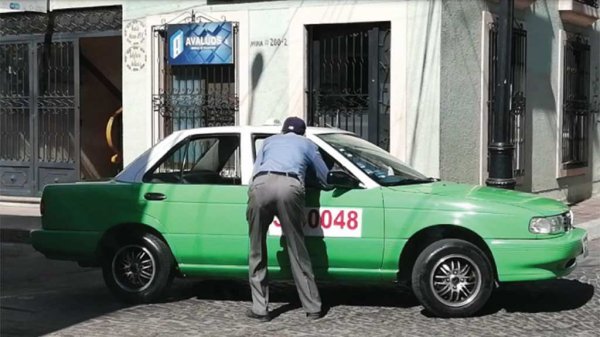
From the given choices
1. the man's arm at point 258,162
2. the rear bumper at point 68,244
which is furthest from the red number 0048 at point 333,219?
the rear bumper at point 68,244

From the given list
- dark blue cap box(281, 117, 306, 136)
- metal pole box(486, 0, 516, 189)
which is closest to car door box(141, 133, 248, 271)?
dark blue cap box(281, 117, 306, 136)

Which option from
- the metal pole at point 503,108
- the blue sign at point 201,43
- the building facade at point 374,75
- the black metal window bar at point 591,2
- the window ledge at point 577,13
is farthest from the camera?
the black metal window bar at point 591,2

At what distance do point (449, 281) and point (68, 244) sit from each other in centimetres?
357

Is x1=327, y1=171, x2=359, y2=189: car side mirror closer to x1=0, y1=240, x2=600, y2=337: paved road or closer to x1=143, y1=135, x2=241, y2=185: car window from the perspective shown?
x1=143, y1=135, x2=241, y2=185: car window

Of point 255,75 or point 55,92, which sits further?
point 55,92

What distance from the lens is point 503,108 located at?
9680mm

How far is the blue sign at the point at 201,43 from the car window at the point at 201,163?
5456 mm

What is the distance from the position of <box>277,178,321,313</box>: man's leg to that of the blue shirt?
0.16m

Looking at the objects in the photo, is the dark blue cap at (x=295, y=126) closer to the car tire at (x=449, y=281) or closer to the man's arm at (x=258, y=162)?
the man's arm at (x=258, y=162)

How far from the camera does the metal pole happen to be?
9.57m

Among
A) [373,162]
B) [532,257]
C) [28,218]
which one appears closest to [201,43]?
[28,218]

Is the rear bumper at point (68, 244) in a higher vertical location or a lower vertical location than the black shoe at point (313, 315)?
higher

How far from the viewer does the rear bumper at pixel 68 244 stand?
7741 mm

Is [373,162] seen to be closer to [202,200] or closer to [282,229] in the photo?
[282,229]
